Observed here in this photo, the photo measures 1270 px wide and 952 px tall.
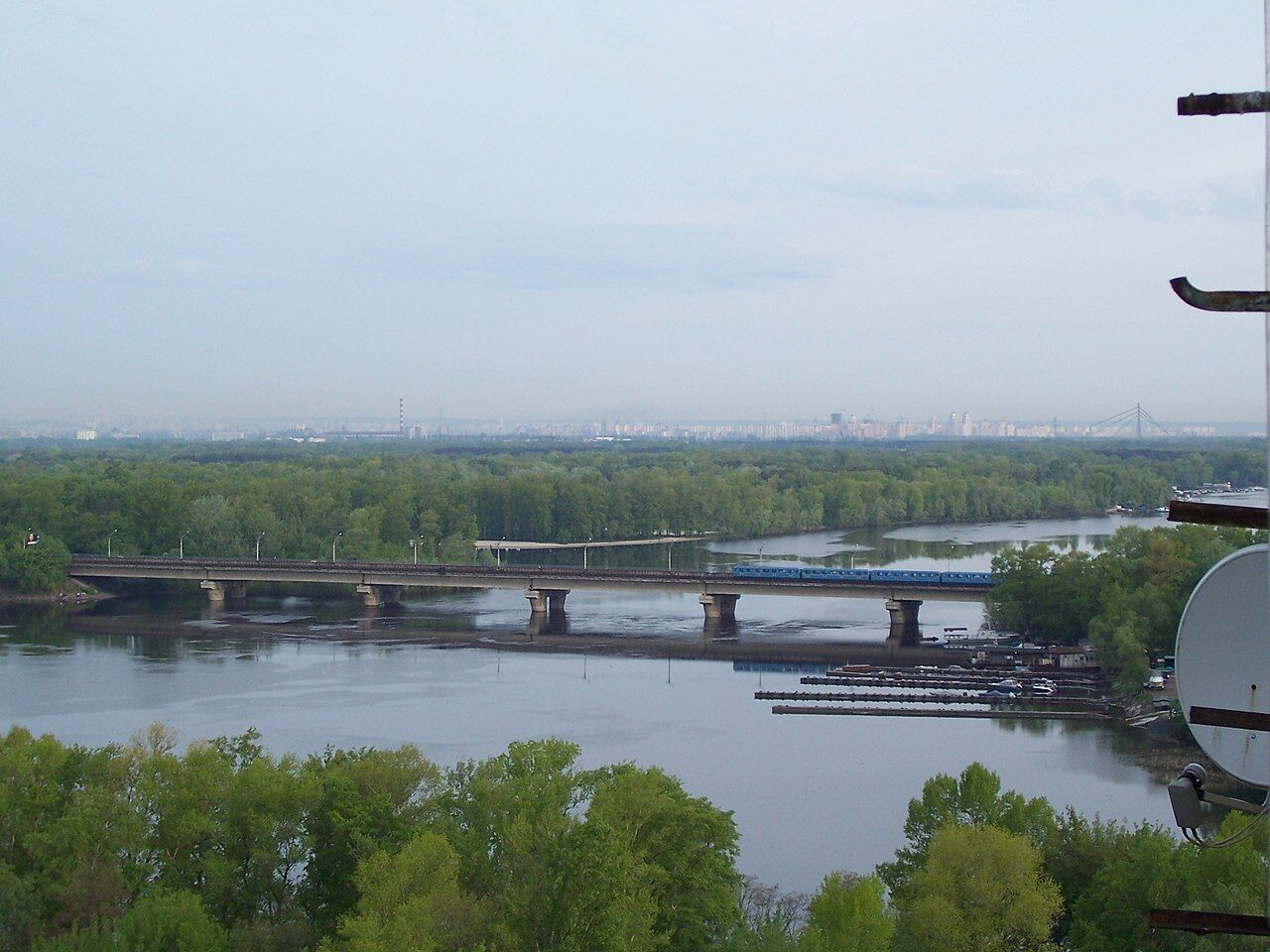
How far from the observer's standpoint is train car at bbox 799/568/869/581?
969 inches

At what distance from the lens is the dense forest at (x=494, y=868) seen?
6895 millimetres

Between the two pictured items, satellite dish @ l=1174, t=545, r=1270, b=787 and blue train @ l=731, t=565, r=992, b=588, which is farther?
blue train @ l=731, t=565, r=992, b=588

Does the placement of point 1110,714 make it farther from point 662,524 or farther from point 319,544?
point 662,524

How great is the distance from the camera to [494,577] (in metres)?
26.9

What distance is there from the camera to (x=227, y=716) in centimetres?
1608

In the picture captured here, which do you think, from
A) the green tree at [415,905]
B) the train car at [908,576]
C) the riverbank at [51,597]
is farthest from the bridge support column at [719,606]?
the green tree at [415,905]

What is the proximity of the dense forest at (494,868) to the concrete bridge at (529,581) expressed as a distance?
588 inches

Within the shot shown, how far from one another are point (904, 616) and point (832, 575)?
1.70 m

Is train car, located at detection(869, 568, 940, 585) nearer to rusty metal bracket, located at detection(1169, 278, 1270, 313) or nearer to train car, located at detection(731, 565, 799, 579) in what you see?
train car, located at detection(731, 565, 799, 579)

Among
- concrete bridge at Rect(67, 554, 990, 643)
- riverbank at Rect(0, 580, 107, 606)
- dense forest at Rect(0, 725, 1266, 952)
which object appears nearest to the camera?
dense forest at Rect(0, 725, 1266, 952)

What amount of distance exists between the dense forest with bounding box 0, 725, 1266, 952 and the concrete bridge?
588 inches

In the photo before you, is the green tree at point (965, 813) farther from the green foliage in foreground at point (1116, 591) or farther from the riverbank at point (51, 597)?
the riverbank at point (51, 597)

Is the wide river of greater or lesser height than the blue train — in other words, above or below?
below

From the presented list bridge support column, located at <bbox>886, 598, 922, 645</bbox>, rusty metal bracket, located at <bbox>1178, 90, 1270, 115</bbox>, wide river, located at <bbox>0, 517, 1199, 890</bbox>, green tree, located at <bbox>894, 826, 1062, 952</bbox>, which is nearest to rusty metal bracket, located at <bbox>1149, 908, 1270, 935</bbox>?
rusty metal bracket, located at <bbox>1178, 90, 1270, 115</bbox>
